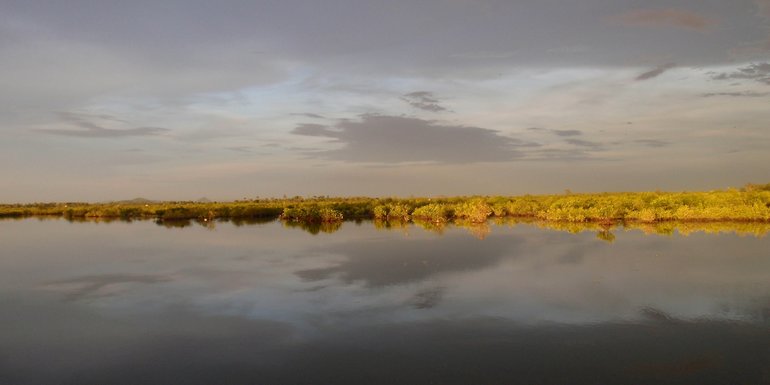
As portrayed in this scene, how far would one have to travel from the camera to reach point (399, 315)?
43.9 ft

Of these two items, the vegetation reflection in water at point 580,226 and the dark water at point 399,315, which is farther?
the vegetation reflection in water at point 580,226

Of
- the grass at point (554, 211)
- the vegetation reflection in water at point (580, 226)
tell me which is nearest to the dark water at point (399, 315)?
the vegetation reflection in water at point (580, 226)

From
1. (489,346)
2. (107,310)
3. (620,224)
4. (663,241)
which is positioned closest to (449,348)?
(489,346)

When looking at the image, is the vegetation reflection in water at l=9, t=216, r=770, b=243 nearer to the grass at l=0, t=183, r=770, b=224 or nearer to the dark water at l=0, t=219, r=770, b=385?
the grass at l=0, t=183, r=770, b=224

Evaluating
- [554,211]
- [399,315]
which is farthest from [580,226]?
[399,315]

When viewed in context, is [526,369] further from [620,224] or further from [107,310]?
[620,224]

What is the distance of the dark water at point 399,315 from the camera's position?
9.75 m

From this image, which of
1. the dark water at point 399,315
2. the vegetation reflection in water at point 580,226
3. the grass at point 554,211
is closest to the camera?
the dark water at point 399,315

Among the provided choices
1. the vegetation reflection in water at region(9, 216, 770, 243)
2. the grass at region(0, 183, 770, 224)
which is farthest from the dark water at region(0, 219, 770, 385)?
the grass at region(0, 183, 770, 224)

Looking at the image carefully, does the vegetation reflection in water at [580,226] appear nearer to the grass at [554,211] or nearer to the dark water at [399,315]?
the grass at [554,211]

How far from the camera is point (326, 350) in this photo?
10.9 metres

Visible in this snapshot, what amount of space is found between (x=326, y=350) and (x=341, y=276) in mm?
7949

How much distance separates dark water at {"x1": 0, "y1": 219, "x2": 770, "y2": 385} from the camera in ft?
32.0

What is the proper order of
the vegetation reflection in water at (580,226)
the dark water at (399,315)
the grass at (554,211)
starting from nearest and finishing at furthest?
1. the dark water at (399,315)
2. the vegetation reflection in water at (580,226)
3. the grass at (554,211)
